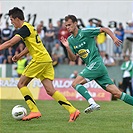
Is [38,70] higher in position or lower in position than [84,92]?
higher

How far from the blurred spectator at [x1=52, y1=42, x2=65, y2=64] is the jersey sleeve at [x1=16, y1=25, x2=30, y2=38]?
12754 mm

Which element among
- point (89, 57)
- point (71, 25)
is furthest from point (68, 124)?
point (71, 25)

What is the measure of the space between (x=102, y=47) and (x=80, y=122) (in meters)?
13.5

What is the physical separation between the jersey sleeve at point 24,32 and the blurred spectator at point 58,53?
12754 millimetres

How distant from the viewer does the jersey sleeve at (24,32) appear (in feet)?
36.6

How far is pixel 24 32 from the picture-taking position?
11148 millimetres

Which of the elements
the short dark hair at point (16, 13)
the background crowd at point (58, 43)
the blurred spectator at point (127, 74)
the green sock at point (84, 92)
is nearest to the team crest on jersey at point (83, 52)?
the green sock at point (84, 92)

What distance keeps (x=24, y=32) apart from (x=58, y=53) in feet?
43.5

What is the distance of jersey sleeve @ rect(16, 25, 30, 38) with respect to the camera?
11.1 meters

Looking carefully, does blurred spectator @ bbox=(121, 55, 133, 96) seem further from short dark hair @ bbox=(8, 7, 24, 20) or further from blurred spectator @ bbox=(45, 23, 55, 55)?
short dark hair @ bbox=(8, 7, 24, 20)

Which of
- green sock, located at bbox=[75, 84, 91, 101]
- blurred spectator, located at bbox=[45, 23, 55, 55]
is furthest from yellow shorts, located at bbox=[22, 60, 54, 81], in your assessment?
blurred spectator, located at bbox=[45, 23, 55, 55]

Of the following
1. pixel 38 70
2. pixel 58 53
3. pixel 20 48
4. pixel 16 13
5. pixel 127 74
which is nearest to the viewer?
pixel 16 13

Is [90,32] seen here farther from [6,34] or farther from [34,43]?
[6,34]

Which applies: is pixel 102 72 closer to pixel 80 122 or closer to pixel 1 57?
pixel 80 122
